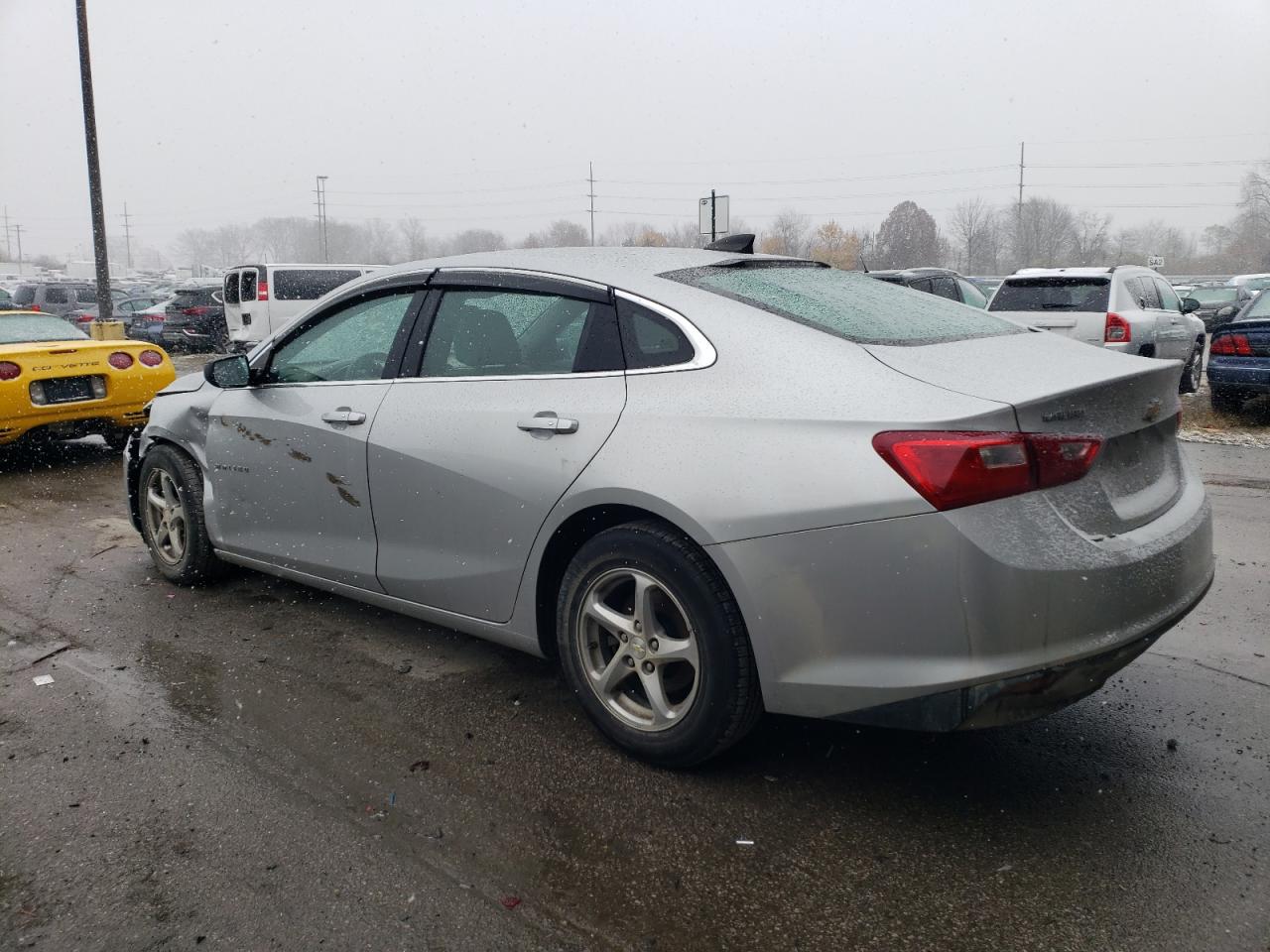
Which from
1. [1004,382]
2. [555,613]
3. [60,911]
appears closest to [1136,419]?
[1004,382]

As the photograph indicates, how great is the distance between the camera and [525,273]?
3.60 meters

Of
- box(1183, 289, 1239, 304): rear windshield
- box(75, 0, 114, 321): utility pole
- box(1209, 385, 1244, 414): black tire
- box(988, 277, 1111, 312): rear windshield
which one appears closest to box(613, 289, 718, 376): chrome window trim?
box(988, 277, 1111, 312): rear windshield

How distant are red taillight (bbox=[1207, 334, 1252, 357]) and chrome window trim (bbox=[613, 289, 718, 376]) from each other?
30.6 feet

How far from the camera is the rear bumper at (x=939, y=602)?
2.44 meters

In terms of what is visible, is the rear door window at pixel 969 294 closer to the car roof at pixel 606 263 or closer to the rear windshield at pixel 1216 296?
the rear windshield at pixel 1216 296

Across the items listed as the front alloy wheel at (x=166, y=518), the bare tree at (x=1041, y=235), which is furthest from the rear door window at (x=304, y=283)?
the bare tree at (x=1041, y=235)

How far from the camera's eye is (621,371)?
10.3ft

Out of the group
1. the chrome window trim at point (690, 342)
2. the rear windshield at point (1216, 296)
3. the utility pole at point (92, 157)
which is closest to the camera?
the chrome window trim at point (690, 342)

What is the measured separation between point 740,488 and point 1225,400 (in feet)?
33.1

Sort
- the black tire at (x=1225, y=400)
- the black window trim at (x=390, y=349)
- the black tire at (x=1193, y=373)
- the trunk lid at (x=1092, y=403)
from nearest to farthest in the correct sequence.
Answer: the trunk lid at (x=1092, y=403)
the black window trim at (x=390, y=349)
the black tire at (x=1225, y=400)
the black tire at (x=1193, y=373)

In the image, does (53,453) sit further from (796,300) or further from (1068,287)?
(1068,287)

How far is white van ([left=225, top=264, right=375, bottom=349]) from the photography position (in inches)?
862

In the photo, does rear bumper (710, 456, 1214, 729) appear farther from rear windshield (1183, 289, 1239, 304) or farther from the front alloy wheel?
rear windshield (1183, 289, 1239, 304)

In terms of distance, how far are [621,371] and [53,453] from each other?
332 inches
